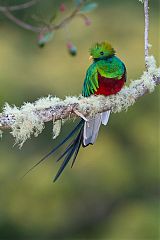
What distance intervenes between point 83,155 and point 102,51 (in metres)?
4.95

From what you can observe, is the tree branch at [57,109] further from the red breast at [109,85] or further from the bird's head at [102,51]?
the bird's head at [102,51]

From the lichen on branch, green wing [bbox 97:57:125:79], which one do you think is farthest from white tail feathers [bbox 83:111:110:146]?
green wing [bbox 97:57:125:79]

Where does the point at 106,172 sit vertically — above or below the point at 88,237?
above

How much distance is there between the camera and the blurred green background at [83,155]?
848 centimetres

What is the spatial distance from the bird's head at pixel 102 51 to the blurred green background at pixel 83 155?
15.5ft

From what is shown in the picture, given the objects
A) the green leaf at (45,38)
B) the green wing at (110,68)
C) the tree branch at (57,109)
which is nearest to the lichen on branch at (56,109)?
the tree branch at (57,109)

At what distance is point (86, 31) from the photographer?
8852mm

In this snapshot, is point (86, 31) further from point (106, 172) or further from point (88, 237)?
point (88, 237)

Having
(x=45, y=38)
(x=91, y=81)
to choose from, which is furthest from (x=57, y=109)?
(x=45, y=38)

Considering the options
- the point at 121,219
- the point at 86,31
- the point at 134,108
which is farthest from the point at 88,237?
the point at 86,31

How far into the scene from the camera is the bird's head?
345 centimetres

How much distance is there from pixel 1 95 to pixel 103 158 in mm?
1404

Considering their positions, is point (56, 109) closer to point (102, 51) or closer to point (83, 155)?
point (102, 51)

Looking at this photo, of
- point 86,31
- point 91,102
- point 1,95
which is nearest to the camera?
point 91,102
